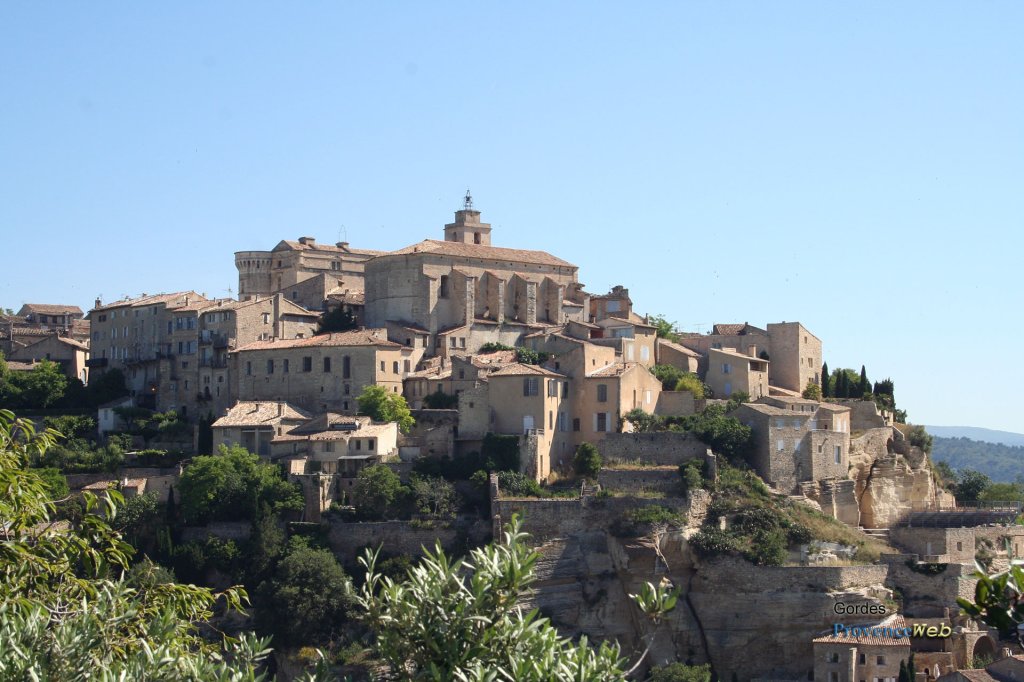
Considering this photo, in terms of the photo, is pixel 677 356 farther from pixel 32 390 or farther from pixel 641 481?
pixel 32 390

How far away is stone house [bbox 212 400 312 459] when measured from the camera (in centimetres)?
5775

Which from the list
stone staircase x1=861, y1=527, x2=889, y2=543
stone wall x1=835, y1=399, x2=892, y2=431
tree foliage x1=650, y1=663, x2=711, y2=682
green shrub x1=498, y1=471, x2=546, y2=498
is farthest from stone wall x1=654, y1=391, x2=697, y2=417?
tree foliage x1=650, y1=663, x2=711, y2=682

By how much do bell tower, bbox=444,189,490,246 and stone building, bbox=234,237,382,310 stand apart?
5043mm

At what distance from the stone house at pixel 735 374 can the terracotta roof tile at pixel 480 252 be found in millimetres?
10976

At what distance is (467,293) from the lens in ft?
214

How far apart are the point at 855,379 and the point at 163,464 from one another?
92.5ft

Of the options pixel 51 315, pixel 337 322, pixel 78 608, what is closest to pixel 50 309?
pixel 51 315

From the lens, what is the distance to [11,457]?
19.6m

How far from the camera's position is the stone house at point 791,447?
55031 mm

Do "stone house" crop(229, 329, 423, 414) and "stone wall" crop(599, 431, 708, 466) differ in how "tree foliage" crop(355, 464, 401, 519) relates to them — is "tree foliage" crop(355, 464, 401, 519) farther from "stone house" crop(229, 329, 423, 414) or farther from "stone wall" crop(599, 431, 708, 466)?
"stone wall" crop(599, 431, 708, 466)

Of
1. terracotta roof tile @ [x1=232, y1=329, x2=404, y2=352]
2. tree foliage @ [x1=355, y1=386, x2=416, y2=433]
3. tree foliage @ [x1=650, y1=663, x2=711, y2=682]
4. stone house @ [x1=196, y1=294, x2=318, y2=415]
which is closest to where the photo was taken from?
tree foliage @ [x1=650, y1=663, x2=711, y2=682]

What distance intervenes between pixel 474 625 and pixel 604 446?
36252mm

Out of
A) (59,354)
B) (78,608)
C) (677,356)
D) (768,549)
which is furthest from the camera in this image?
(59,354)

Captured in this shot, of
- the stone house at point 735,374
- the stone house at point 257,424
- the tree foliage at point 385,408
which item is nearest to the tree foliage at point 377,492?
the tree foliage at point 385,408
